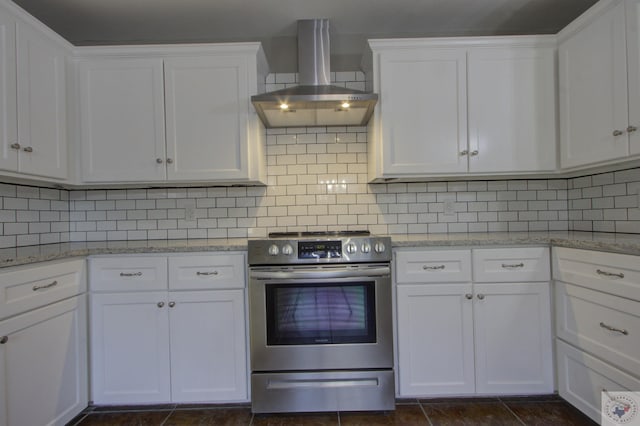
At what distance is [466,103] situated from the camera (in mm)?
2152

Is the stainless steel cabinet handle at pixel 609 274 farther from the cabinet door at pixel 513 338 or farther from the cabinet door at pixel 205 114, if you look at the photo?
the cabinet door at pixel 205 114

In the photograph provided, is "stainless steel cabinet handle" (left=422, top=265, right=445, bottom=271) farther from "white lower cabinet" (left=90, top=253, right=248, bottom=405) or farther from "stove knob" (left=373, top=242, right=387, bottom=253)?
"white lower cabinet" (left=90, top=253, right=248, bottom=405)

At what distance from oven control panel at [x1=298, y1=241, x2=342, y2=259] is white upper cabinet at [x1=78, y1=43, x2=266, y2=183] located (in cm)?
63

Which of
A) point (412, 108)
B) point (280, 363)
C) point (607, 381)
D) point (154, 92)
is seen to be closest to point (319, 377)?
point (280, 363)

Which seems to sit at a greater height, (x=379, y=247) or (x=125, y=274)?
(x=379, y=247)

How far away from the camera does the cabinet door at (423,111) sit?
2150mm

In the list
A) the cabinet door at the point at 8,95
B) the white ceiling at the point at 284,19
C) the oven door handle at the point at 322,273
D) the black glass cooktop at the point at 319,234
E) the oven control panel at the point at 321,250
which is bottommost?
the oven door handle at the point at 322,273

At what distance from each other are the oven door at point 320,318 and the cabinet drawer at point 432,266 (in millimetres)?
112

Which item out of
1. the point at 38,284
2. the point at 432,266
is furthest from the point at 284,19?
the point at 38,284

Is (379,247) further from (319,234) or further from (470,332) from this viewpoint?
(470,332)

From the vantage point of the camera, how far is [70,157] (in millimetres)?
2105

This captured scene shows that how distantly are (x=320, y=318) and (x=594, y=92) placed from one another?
1.90 metres

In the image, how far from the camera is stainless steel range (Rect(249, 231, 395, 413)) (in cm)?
188

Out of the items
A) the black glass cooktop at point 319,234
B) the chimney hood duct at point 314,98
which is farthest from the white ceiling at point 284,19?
the black glass cooktop at point 319,234
